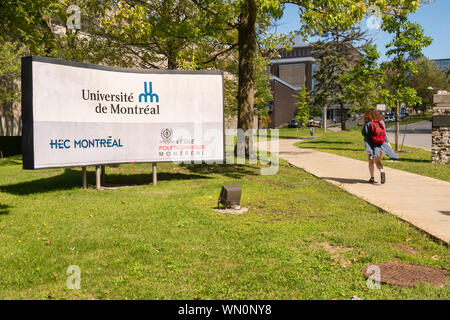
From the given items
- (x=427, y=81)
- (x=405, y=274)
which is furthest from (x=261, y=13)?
(x=427, y=81)

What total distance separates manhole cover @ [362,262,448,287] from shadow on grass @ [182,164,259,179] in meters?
8.04

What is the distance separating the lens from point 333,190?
1021 centimetres

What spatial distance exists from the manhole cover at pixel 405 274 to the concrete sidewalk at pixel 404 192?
1126 mm

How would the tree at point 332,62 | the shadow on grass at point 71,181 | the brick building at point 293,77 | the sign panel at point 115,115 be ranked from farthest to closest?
the brick building at point 293,77 → the tree at point 332,62 → the shadow on grass at point 71,181 → the sign panel at point 115,115

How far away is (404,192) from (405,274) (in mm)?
5542

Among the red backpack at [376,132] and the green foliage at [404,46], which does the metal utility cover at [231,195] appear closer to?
the red backpack at [376,132]

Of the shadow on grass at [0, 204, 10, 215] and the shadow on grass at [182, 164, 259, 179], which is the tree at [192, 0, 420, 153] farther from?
the shadow on grass at [0, 204, 10, 215]

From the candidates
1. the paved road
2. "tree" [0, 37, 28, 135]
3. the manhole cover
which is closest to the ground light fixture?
the manhole cover

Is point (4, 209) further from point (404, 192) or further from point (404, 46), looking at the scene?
point (404, 46)

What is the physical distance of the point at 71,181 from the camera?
12094 millimetres

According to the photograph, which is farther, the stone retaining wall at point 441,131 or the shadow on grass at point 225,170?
the stone retaining wall at point 441,131

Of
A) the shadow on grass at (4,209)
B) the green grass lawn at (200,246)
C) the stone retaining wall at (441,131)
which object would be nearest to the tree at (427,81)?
the stone retaining wall at (441,131)

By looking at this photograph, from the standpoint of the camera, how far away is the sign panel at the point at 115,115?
941cm

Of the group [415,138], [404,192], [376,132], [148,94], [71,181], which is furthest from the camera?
[415,138]
